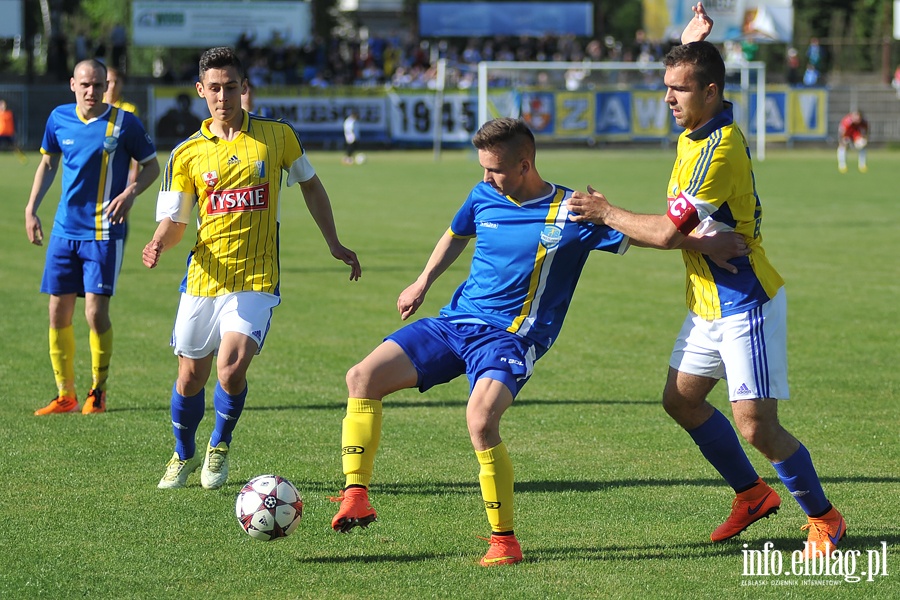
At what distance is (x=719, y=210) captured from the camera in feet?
15.9

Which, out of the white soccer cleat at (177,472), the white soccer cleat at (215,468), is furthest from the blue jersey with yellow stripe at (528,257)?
the white soccer cleat at (177,472)

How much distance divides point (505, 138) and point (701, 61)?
0.84m

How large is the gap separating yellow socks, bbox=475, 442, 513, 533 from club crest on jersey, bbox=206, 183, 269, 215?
187 cm

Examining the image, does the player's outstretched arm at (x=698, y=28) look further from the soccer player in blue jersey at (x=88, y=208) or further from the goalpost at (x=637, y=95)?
the goalpost at (x=637, y=95)

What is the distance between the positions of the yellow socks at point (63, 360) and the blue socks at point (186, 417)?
7.32 feet

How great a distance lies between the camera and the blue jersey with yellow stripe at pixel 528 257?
5.02 meters

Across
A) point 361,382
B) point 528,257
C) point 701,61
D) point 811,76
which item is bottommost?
point 361,382

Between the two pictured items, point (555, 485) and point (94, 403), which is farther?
point (94, 403)

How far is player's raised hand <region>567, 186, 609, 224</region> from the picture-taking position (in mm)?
4703

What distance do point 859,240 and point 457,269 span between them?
6556 millimetres

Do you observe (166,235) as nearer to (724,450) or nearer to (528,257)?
(528,257)

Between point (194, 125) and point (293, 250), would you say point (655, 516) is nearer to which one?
point (293, 250)

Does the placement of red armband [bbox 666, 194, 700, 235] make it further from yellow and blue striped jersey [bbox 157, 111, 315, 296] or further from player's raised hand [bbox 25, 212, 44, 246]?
player's raised hand [bbox 25, 212, 44, 246]

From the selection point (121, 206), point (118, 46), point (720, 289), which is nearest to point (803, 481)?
point (720, 289)
